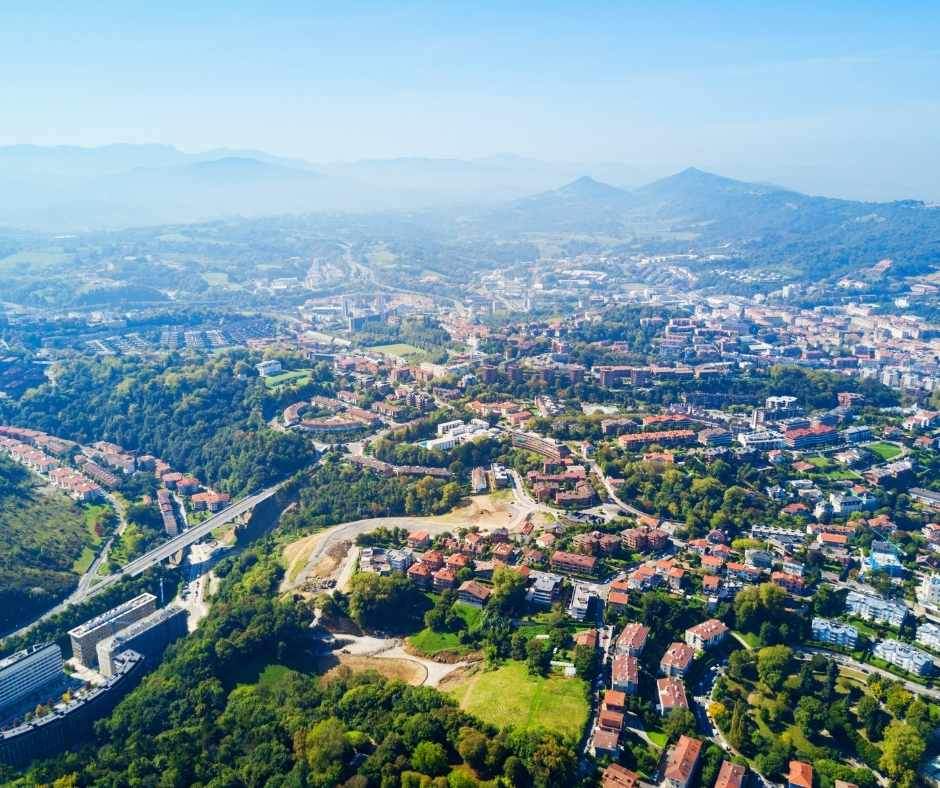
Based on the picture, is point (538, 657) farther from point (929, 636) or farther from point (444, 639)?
point (929, 636)

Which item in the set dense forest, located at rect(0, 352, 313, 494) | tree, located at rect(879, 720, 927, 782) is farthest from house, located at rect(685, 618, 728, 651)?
dense forest, located at rect(0, 352, 313, 494)

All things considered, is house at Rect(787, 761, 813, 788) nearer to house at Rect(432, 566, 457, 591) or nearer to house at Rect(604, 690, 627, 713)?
house at Rect(604, 690, 627, 713)

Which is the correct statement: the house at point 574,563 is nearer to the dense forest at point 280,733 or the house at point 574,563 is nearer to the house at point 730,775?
the dense forest at point 280,733

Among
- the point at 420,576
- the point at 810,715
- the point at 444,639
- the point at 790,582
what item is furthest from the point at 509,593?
the point at 790,582

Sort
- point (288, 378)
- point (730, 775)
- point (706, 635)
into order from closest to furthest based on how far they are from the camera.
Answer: point (730, 775)
point (706, 635)
point (288, 378)

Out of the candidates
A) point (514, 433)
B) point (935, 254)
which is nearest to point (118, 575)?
point (514, 433)

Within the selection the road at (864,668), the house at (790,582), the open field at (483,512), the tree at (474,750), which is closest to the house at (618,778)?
the tree at (474,750)


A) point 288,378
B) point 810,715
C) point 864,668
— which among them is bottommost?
point 864,668
